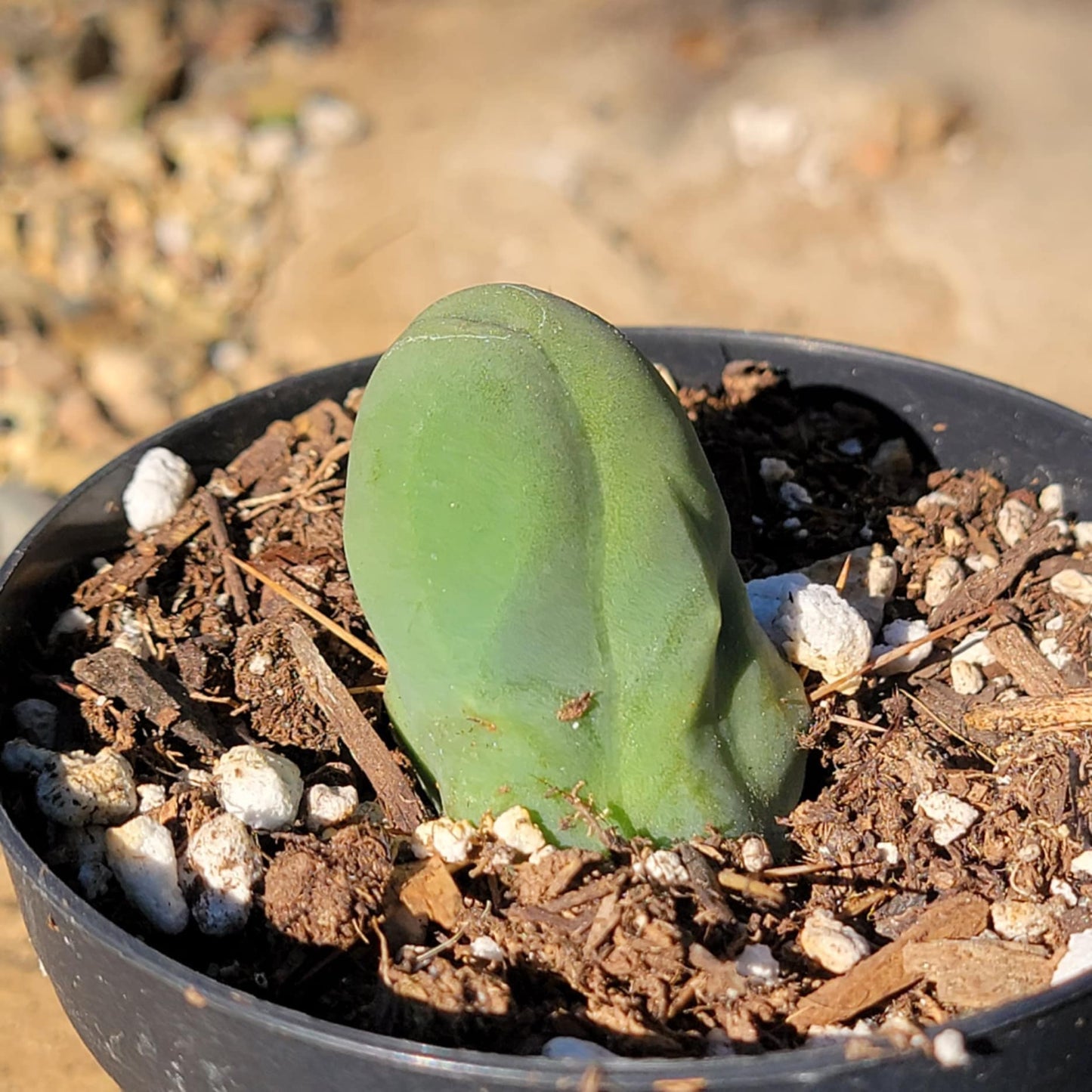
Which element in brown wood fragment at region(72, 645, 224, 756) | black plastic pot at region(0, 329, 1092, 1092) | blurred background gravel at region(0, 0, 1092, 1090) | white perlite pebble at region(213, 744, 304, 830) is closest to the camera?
black plastic pot at region(0, 329, 1092, 1092)

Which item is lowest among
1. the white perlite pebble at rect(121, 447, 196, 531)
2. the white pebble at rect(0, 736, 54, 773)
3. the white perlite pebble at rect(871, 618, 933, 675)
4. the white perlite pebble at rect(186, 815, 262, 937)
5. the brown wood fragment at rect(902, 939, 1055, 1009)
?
the white perlite pebble at rect(871, 618, 933, 675)

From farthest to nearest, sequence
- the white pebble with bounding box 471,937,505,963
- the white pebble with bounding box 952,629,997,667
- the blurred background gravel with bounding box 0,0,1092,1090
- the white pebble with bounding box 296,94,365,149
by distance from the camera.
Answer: the white pebble with bounding box 296,94,365,149 → the blurred background gravel with bounding box 0,0,1092,1090 → the white pebble with bounding box 952,629,997,667 → the white pebble with bounding box 471,937,505,963

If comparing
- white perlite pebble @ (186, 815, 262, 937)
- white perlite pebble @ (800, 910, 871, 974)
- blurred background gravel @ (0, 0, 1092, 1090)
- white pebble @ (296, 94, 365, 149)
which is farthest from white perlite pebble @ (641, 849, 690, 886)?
white pebble @ (296, 94, 365, 149)

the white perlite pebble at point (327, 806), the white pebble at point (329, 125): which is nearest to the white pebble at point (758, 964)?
the white perlite pebble at point (327, 806)

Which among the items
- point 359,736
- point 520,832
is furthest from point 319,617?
point 520,832

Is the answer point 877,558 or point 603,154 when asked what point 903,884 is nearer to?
point 877,558

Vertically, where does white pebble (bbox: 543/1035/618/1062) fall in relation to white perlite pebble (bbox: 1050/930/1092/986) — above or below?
above

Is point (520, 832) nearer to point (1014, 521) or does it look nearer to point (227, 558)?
point (227, 558)

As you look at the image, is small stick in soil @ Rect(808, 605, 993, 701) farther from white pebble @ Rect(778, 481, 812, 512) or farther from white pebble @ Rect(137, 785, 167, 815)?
white pebble @ Rect(137, 785, 167, 815)
